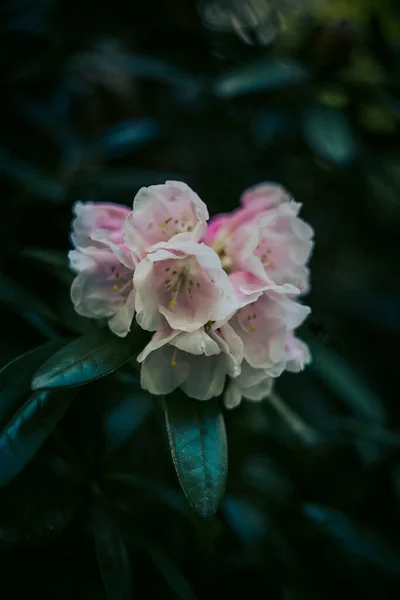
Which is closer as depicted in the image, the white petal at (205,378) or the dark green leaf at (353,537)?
the white petal at (205,378)

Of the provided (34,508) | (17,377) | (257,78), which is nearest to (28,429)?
(17,377)

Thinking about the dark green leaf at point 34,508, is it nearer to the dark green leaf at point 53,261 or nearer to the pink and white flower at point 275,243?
the dark green leaf at point 53,261

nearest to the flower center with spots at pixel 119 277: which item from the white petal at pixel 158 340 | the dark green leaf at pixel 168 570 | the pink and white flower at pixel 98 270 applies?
the pink and white flower at pixel 98 270

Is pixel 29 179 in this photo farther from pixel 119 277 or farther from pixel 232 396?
pixel 232 396

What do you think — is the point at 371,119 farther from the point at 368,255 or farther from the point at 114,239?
the point at 114,239

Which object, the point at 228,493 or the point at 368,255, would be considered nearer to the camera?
the point at 228,493

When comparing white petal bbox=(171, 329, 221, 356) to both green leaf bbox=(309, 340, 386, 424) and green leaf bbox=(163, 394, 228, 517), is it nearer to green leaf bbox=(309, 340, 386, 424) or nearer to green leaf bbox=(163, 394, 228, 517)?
green leaf bbox=(163, 394, 228, 517)

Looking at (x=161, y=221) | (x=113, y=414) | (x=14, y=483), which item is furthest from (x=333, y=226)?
(x=14, y=483)
